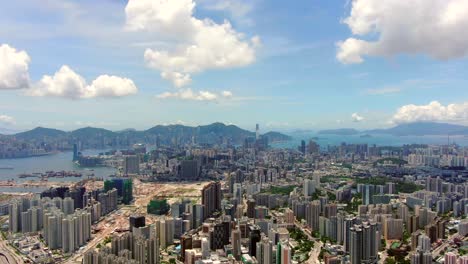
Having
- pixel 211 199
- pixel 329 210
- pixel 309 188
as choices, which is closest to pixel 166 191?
pixel 211 199

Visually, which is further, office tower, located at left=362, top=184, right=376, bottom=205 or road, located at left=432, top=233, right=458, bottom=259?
office tower, located at left=362, top=184, right=376, bottom=205

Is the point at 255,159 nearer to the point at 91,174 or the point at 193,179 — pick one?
the point at 193,179

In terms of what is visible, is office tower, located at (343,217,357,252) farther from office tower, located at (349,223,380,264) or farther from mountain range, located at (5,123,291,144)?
mountain range, located at (5,123,291,144)

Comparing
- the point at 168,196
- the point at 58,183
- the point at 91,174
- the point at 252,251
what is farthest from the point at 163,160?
the point at 252,251

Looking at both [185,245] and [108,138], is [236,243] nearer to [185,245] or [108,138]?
[185,245]

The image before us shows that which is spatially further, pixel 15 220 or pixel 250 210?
pixel 250 210

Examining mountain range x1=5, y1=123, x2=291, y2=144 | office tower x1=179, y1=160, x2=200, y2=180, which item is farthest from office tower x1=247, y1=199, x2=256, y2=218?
mountain range x1=5, y1=123, x2=291, y2=144
